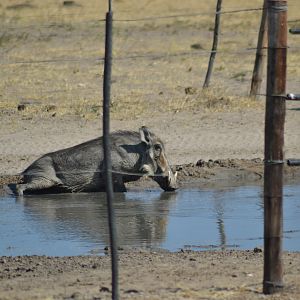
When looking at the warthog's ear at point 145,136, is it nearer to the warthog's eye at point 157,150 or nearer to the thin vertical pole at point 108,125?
the warthog's eye at point 157,150

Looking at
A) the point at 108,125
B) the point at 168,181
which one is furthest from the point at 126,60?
the point at 108,125

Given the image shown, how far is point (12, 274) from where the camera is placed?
29.9 feet

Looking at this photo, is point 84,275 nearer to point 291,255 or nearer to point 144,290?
point 144,290

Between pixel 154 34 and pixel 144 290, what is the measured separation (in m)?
32.2

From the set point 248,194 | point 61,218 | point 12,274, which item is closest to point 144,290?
point 12,274

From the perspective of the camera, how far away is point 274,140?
790 centimetres

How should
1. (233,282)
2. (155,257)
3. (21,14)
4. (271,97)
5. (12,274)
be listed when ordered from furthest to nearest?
(21,14)
(155,257)
(12,274)
(233,282)
(271,97)

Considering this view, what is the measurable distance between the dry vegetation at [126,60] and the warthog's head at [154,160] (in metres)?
1.63

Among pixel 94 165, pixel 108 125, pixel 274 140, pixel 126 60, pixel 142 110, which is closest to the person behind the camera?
pixel 108 125

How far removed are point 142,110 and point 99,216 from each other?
7.13m

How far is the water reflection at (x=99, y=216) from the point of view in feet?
37.8

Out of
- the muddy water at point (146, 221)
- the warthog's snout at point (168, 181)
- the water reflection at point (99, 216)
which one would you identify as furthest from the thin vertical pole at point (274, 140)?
the warthog's snout at point (168, 181)

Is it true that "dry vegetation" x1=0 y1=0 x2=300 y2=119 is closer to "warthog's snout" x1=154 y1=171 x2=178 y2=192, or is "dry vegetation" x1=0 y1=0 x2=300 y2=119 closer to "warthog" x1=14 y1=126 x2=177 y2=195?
"warthog" x1=14 y1=126 x2=177 y2=195

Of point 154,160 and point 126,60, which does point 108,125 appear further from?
point 126,60
